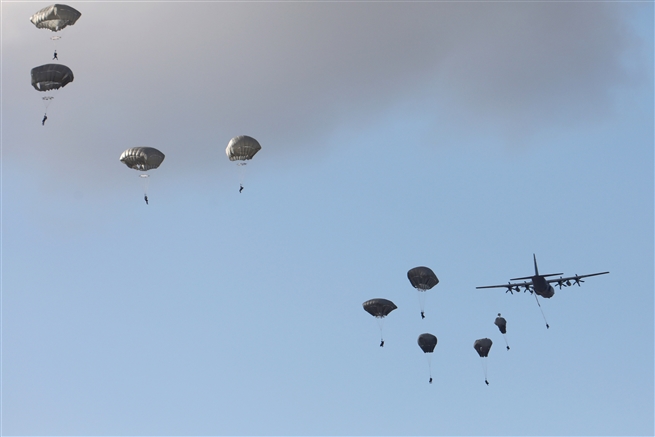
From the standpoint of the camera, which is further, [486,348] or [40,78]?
[486,348]

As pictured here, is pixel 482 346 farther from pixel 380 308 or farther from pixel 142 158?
pixel 142 158

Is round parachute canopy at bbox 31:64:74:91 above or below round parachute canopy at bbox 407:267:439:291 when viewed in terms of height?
above

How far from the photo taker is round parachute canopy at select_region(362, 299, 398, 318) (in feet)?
333

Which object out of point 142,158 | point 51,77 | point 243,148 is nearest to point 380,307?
point 243,148

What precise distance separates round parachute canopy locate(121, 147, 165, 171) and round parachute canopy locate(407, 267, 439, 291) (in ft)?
95.3

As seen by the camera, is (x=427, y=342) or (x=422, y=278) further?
(x=427, y=342)

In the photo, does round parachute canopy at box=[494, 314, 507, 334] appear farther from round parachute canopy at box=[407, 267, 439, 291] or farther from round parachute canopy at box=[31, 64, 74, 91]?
round parachute canopy at box=[31, 64, 74, 91]

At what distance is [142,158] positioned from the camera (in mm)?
90688

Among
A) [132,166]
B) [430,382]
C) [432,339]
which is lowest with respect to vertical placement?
[430,382]

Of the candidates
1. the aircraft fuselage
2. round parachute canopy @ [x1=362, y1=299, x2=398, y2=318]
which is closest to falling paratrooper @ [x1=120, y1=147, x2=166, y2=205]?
round parachute canopy @ [x1=362, y1=299, x2=398, y2=318]

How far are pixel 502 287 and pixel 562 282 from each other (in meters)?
16.4

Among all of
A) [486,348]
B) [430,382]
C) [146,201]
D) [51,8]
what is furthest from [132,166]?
[486,348]

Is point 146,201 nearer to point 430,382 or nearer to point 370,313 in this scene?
point 370,313

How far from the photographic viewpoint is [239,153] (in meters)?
92.9
